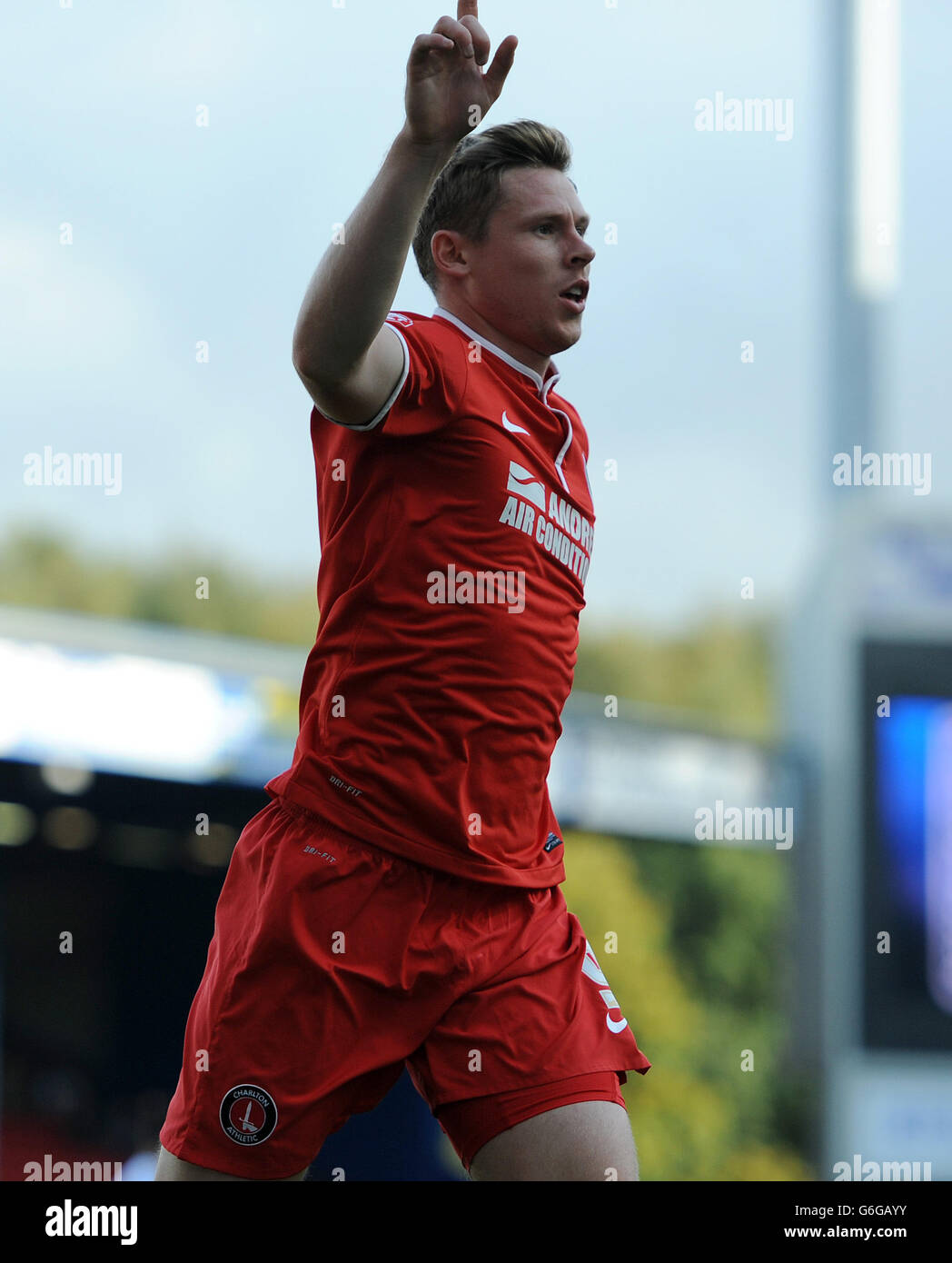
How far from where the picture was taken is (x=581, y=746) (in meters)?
13.6

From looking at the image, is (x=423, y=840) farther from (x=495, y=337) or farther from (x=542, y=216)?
(x=542, y=216)

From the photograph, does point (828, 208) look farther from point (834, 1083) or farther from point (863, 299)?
point (834, 1083)

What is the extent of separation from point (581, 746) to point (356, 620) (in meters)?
10.9

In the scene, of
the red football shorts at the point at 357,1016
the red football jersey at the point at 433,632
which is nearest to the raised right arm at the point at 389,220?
the red football jersey at the point at 433,632

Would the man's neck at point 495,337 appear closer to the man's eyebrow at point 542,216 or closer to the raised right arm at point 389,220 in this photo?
the man's eyebrow at point 542,216

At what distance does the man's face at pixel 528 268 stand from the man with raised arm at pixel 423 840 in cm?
1

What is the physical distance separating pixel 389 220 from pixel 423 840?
42.0 inches

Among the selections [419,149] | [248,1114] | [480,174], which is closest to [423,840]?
[248,1114]

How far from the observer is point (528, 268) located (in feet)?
9.71

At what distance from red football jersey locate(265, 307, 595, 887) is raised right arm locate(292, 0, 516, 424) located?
0.23 m

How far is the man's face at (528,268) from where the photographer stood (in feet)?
9.70

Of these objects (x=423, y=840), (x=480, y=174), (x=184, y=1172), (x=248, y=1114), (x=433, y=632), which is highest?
(x=480, y=174)
